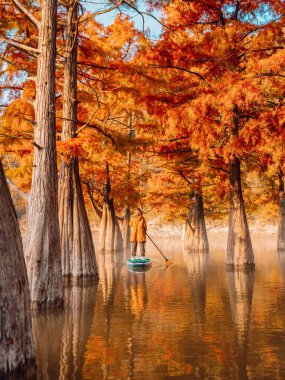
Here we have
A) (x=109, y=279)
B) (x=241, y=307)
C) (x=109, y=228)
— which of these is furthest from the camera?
(x=109, y=228)

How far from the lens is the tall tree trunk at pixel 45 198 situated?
12.2 meters

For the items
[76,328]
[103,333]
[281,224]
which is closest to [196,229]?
[281,224]

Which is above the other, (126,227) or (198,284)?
(126,227)

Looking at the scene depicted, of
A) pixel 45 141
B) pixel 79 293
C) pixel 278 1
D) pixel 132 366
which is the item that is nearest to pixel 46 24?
pixel 45 141

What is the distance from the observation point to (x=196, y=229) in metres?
34.8

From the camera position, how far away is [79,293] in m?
15.4

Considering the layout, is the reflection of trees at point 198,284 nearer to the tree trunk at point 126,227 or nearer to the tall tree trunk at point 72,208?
the tall tree trunk at point 72,208

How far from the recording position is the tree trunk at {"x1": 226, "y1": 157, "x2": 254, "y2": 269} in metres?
21.0

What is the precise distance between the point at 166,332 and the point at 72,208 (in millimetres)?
7581

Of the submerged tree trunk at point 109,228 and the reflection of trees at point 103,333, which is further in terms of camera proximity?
the submerged tree trunk at point 109,228

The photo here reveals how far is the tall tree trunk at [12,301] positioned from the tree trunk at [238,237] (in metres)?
14.2

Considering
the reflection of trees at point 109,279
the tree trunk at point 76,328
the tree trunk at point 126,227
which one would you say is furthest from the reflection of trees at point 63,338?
the tree trunk at point 126,227

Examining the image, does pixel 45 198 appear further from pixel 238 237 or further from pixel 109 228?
pixel 109 228

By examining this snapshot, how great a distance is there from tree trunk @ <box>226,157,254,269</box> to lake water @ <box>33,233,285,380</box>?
3.22 m
